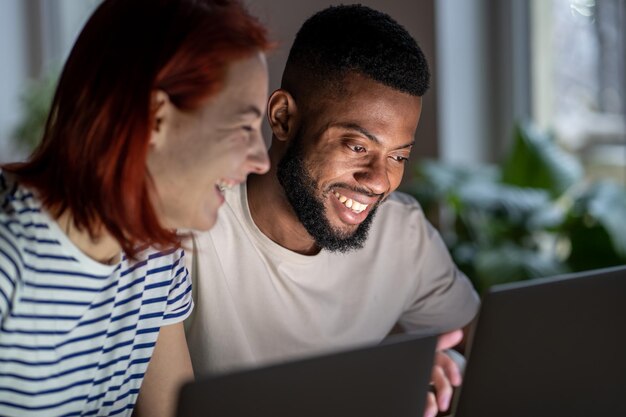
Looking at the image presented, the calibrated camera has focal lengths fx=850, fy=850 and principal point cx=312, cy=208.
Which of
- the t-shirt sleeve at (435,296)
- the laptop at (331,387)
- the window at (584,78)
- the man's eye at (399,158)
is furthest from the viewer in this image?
the window at (584,78)

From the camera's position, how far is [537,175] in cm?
278

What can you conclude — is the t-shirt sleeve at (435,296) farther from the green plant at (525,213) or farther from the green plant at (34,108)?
the green plant at (34,108)

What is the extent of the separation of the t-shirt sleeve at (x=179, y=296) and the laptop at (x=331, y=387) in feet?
1.31

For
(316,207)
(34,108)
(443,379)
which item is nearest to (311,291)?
(316,207)

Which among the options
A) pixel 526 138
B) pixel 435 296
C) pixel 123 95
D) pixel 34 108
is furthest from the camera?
pixel 34 108

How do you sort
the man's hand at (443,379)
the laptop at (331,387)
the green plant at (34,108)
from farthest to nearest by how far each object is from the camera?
the green plant at (34,108) < the man's hand at (443,379) < the laptop at (331,387)

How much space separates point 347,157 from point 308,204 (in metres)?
0.11

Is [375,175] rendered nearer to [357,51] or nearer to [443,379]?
[357,51]

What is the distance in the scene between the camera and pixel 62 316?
106 cm

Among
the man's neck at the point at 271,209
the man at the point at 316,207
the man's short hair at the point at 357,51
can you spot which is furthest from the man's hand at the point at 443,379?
the man's short hair at the point at 357,51

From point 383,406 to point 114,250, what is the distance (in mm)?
398

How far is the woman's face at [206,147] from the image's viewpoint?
3.37ft

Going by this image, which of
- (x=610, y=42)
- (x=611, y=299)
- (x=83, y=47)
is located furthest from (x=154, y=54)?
(x=610, y=42)

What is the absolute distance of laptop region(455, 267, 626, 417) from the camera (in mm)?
1059
